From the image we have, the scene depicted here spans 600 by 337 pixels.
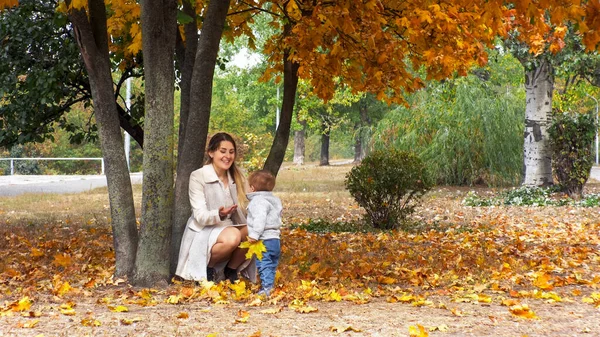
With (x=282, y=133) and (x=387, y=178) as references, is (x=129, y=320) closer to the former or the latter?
(x=282, y=133)

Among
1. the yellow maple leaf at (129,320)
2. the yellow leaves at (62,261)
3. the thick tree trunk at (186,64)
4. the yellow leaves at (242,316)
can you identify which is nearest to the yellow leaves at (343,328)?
the yellow leaves at (242,316)

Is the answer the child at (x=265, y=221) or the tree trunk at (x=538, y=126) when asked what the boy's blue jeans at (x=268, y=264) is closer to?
the child at (x=265, y=221)

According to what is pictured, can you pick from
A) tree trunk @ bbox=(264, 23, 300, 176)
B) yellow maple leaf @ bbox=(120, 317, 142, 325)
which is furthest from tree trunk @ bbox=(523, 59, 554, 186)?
yellow maple leaf @ bbox=(120, 317, 142, 325)

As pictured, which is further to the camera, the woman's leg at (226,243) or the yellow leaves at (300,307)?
the woman's leg at (226,243)

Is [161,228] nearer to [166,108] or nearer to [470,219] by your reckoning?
[166,108]

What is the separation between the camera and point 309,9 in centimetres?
984

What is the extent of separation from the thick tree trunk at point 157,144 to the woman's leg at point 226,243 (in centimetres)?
49

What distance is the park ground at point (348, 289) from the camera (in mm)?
5402

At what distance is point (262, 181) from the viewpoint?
21.2 ft

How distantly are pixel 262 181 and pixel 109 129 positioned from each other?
1.75 metres

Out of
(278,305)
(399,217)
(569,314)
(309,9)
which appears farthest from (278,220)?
(399,217)

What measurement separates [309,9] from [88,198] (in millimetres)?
12345

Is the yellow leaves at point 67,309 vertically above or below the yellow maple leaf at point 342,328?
above

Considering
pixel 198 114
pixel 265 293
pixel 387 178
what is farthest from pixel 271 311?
pixel 387 178
